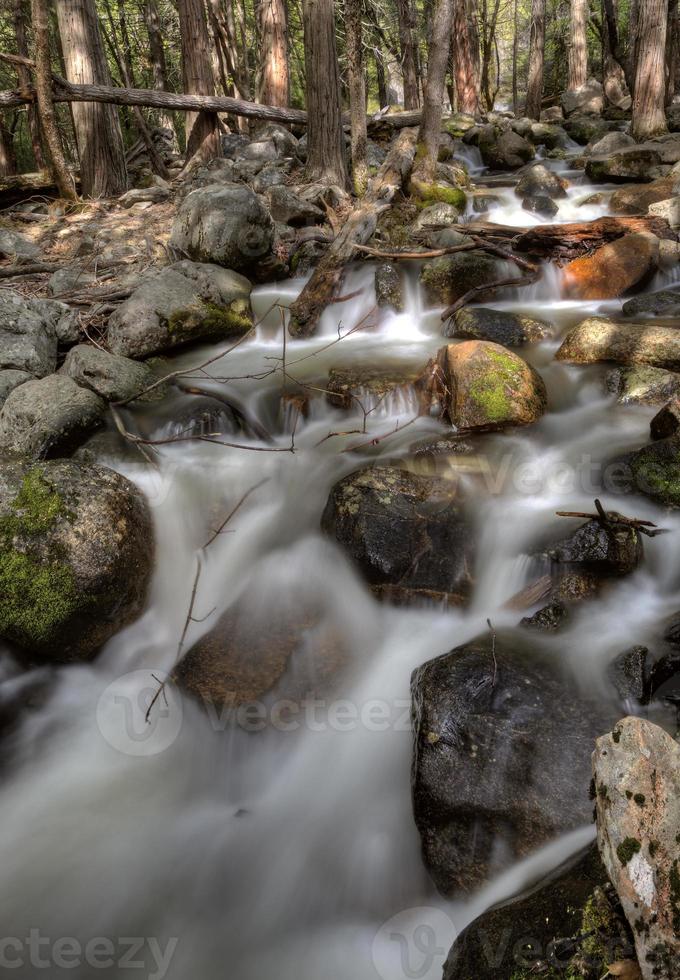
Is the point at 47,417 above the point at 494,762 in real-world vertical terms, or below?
above

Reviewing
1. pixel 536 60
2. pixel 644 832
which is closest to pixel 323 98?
pixel 644 832

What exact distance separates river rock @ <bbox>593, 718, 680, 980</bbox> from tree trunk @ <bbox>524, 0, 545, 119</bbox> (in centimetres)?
2064

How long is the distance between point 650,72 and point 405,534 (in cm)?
1312

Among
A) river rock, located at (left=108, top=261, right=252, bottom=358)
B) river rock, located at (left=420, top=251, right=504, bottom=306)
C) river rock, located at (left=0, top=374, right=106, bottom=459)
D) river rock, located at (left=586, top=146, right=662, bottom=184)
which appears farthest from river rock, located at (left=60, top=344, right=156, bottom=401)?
river rock, located at (left=586, top=146, right=662, bottom=184)

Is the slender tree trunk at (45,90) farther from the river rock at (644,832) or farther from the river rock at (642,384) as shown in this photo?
the river rock at (644,832)

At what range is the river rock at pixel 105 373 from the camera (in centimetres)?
498

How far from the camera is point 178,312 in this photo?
5816 mm

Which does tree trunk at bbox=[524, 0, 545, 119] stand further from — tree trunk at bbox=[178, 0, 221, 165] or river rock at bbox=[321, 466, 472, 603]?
river rock at bbox=[321, 466, 472, 603]

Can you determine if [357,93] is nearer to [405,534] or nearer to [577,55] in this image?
[405,534]

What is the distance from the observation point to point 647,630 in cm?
310

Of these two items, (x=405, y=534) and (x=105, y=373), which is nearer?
(x=405, y=534)

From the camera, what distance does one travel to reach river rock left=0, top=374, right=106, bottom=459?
4.31 m

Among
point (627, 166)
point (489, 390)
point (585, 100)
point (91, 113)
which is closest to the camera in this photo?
point (489, 390)

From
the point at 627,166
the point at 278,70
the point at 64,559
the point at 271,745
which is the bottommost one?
the point at 271,745
